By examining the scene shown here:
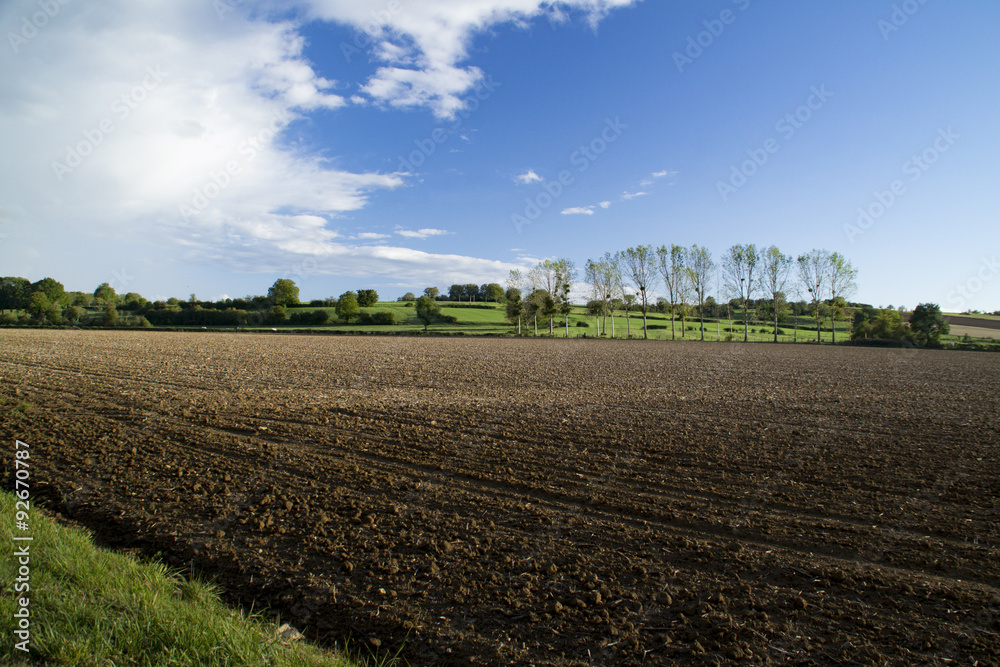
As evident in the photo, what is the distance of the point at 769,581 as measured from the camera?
4.83 m

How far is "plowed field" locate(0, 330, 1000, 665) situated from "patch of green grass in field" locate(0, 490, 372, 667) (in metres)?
0.49

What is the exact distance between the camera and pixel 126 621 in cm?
359

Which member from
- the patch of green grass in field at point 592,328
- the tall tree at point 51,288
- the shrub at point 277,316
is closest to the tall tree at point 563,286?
the patch of green grass in field at point 592,328

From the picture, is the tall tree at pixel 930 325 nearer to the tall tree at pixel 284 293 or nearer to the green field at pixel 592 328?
the green field at pixel 592 328

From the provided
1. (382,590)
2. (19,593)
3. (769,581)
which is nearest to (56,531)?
(19,593)

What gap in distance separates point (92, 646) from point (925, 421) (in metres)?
17.9

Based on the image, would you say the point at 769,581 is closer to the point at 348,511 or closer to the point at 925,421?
the point at 348,511

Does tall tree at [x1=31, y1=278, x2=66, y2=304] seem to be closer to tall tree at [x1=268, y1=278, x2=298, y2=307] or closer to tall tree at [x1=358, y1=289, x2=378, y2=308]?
tall tree at [x1=268, y1=278, x2=298, y2=307]

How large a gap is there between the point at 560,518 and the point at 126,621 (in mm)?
4567

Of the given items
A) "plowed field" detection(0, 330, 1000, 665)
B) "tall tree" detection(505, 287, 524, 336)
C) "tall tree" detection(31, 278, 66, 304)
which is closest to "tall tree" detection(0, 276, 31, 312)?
"tall tree" detection(31, 278, 66, 304)

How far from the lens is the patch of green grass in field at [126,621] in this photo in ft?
10.8

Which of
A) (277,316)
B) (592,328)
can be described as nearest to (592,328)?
(592,328)

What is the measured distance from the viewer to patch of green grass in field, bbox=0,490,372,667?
3277mm

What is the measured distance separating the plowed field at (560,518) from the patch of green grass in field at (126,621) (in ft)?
1.61
